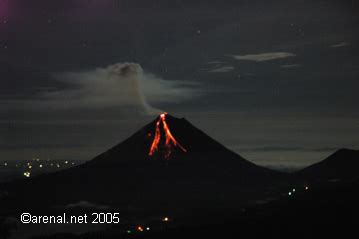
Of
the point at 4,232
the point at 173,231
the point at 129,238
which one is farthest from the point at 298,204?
the point at 4,232

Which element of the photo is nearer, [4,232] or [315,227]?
[4,232]

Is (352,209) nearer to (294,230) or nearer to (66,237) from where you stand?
(294,230)

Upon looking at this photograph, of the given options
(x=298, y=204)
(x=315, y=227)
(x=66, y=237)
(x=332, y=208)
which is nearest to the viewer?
(x=315, y=227)

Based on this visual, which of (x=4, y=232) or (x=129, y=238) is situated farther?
(x=129, y=238)

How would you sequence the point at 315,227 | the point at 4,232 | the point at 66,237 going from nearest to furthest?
the point at 4,232 < the point at 315,227 < the point at 66,237

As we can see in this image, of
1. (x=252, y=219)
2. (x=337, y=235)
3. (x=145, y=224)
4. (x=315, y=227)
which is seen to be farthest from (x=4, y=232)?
(x=145, y=224)

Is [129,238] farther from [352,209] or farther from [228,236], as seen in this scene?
[352,209]

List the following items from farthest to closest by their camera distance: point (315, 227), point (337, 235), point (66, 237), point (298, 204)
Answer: point (298, 204) → point (66, 237) → point (315, 227) → point (337, 235)

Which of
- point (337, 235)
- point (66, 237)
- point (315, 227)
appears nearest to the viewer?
point (337, 235)
